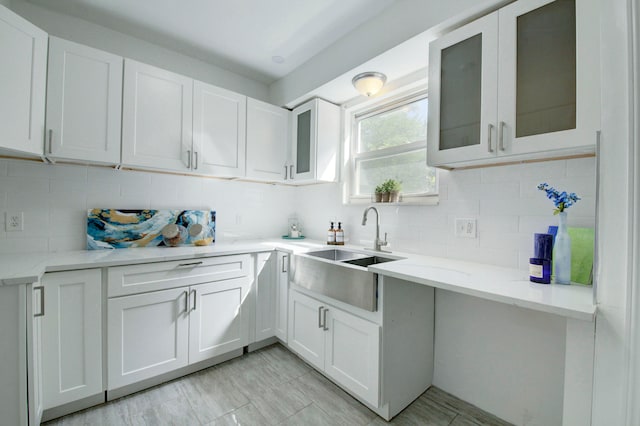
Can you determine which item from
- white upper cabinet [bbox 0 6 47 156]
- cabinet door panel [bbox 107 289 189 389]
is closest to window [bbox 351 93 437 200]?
cabinet door panel [bbox 107 289 189 389]

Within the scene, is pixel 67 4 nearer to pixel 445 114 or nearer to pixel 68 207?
pixel 68 207

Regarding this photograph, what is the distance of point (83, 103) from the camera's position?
68.6 inches

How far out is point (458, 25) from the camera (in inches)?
61.7

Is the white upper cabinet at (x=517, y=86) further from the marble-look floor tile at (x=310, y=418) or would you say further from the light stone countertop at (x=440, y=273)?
the marble-look floor tile at (x=310, y=418)

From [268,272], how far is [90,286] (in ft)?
3.92

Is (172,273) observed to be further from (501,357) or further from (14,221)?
(501,357)

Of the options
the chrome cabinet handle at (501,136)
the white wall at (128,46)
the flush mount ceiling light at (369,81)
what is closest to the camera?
the chrome cabinet handle at (501,136)

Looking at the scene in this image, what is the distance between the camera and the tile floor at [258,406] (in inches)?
60.7

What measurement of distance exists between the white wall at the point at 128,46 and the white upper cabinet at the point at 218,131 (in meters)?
0.45

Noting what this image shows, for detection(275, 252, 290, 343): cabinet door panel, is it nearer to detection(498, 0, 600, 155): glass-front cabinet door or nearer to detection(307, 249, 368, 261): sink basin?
detection(307, 249, 368, 261): sink basin

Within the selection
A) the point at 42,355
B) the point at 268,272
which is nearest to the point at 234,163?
the point at 268,272

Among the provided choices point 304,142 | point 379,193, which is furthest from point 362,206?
point 304,142

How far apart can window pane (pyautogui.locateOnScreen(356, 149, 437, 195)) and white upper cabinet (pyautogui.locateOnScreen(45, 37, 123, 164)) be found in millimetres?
1951

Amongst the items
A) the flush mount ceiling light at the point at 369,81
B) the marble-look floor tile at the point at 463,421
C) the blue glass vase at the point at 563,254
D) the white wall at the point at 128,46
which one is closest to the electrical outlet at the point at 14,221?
the white wall at the point at 128,46
